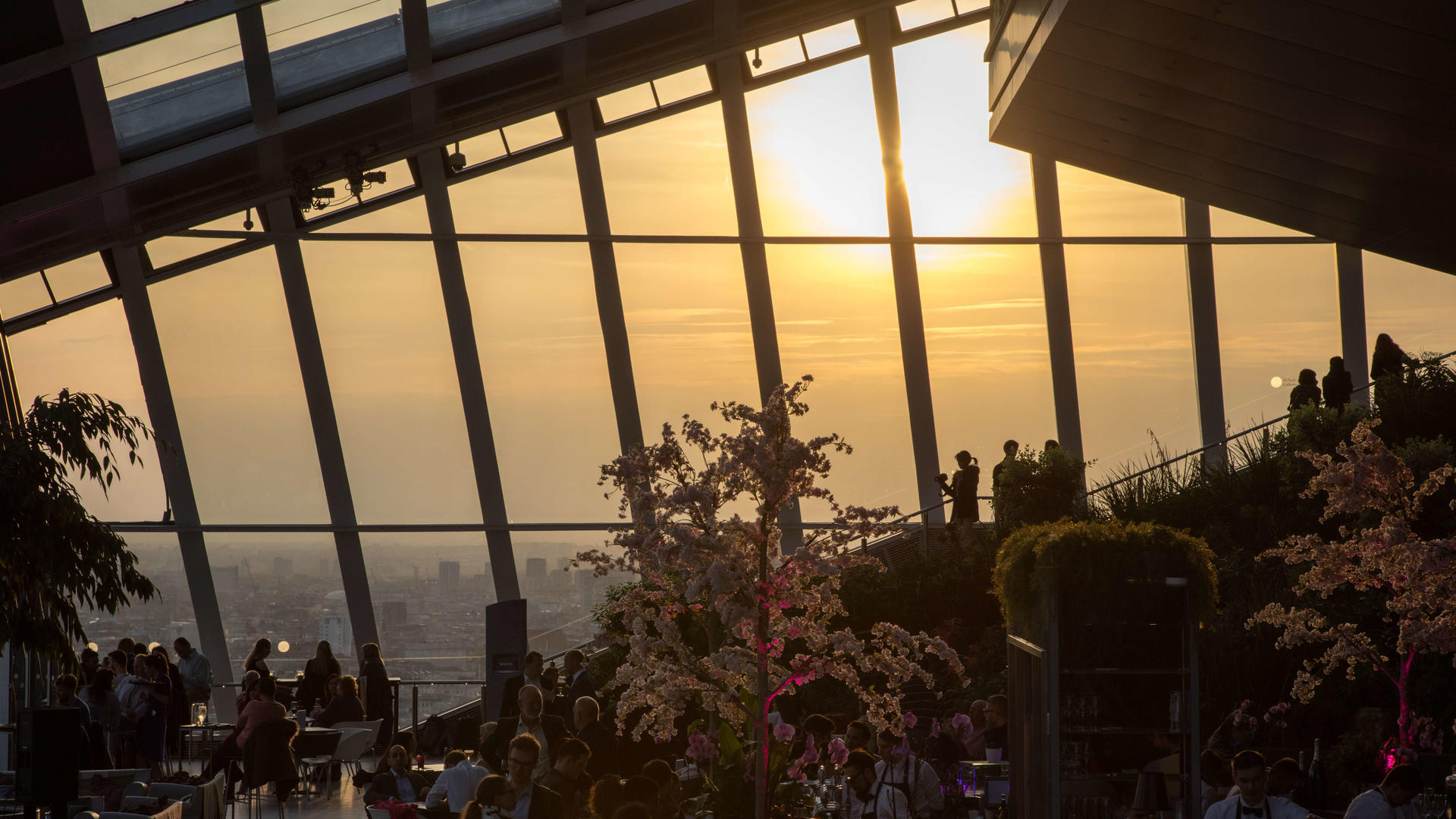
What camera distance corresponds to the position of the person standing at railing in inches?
516

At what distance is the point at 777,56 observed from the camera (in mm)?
14008

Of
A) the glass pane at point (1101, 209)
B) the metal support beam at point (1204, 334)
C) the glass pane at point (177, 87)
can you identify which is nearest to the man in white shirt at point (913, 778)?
the glass pane at point (177, 87)

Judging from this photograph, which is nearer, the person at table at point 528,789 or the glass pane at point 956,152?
the person at table at point 528,789

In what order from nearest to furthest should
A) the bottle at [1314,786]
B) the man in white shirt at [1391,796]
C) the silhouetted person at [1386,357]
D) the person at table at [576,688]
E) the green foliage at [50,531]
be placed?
the man in white shirt at [1391,796] < the green foliage at [50,531] < the bottle at [1314,786] < the person at table at [576,688] < the silhouetted person at [1386,357]

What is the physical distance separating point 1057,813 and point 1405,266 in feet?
34.8

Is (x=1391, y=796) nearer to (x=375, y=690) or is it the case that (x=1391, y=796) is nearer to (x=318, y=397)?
(x=375, y=690)

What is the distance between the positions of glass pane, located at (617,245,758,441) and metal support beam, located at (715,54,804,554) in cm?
19

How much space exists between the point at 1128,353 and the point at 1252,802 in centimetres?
902

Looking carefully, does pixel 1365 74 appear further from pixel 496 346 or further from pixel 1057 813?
pixel 496 346

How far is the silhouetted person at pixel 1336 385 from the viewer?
40.9 ft

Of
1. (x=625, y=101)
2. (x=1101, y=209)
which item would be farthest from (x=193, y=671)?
(x=1101, y=209)

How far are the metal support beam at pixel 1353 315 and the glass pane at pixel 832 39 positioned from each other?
5.98m

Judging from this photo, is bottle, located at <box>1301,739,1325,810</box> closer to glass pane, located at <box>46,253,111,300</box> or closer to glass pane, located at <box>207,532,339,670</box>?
glass pane, located at <box>207,532,339,670</box>

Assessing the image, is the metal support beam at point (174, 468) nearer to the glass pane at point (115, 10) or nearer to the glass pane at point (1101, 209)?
→ the glass pane at point (115, 10)
